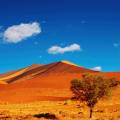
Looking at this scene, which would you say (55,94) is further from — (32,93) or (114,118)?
(114,118)

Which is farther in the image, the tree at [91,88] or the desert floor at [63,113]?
the tree at [91,88]

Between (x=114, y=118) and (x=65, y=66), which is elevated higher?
(x=65, y=66)

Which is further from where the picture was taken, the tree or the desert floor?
the tree

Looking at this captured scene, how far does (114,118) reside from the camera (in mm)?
41188

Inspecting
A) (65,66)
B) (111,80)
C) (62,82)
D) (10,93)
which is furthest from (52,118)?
(65,66)

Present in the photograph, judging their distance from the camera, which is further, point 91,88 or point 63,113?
point 63,113

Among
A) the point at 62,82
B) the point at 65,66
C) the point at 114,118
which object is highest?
the point at 65,66

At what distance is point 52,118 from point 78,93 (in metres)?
5.61

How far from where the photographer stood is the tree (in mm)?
45875

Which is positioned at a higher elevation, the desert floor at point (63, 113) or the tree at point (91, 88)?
the tree at point (91, 88)

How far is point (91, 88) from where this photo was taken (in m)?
46.2

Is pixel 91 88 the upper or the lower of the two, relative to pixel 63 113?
upper

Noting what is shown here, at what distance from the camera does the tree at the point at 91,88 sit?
1806 inches

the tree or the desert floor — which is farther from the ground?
the tree
